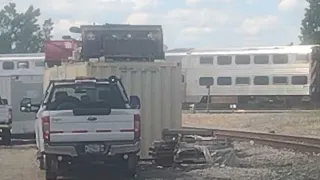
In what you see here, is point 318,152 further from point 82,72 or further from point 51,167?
point 51,167

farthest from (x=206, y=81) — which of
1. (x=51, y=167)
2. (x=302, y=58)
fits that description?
(x=51, y=167)

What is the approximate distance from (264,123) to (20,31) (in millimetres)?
66169

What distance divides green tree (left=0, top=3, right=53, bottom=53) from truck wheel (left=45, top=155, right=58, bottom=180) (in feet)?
264

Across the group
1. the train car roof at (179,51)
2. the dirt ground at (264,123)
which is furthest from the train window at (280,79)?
the dirt ground at (264,123)

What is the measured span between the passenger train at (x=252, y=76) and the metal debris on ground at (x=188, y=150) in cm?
2969

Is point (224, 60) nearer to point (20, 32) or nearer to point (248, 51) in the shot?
point (248, 51)

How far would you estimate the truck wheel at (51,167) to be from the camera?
14.7m

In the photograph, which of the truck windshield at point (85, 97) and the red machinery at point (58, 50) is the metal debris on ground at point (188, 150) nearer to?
the truck windshield at point (85, 97)

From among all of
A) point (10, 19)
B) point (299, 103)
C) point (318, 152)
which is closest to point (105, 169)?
point (318, 152)

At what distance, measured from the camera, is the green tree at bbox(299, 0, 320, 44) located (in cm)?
8069

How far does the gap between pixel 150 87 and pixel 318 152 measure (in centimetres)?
492

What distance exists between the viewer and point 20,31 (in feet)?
324

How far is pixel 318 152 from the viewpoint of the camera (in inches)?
813

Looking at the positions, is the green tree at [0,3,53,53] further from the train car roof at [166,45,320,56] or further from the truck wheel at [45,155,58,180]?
the truck wheel at [45,155,58,180]
